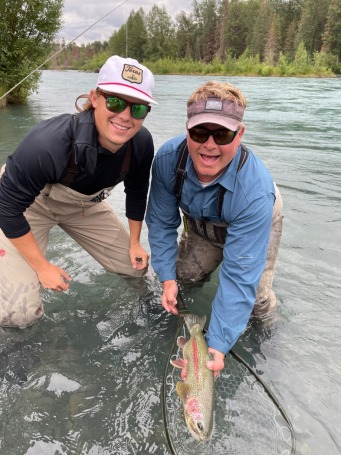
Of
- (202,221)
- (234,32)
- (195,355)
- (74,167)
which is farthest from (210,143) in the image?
(234,32)

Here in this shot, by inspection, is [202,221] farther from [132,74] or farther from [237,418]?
[237,418]

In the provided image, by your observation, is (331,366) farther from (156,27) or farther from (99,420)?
(156,27)

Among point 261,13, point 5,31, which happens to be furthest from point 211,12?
point 5,31

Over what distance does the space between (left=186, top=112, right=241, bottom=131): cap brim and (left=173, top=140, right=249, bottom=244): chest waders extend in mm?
397

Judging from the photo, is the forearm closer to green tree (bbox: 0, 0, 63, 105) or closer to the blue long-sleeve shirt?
the blue long-sleeve shirt

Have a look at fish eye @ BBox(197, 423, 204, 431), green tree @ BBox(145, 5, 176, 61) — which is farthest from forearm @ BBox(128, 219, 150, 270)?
green tree @ BBox(145, 5, 176, 61)

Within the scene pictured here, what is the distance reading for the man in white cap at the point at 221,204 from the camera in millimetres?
2809

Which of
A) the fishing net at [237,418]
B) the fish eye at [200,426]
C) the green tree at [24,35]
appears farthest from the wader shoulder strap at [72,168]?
the green tree at [24,35]

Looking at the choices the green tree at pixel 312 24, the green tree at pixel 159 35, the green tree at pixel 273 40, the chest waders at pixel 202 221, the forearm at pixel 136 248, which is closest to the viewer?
the chest waders at pixel 202 221

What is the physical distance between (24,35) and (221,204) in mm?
19536

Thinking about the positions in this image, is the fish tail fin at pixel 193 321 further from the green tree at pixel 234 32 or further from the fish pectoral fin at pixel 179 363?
the green tree at pixel 234 32

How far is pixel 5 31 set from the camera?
57.2ft

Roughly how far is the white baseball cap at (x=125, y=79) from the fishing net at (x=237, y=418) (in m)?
1.90

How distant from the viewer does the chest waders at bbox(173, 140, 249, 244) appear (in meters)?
3.15
